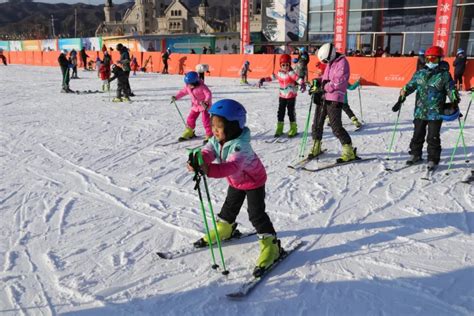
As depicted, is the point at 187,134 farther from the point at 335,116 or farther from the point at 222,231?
the point at 222,231

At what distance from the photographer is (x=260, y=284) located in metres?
3.08

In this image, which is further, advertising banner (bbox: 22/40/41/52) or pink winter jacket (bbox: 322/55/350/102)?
advertising banner (bbox: 22/40/41/52)

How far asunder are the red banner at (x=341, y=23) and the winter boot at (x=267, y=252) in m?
24.7

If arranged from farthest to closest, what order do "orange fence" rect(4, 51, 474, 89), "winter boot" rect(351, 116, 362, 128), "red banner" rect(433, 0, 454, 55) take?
"red banner" rect(433, 0, 454, 55) < "orange fence" rect(4, 51, 474, 89) < "winter boot" rect(351, 116, 362, 128)

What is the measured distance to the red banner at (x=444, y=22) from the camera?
21.2 m

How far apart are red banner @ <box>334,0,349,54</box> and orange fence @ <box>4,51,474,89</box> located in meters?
8.41

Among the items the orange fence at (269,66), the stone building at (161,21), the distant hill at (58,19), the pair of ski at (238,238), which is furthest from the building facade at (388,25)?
the distant hill at (58,19)

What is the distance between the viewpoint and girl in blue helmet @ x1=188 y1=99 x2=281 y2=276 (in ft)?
9.47

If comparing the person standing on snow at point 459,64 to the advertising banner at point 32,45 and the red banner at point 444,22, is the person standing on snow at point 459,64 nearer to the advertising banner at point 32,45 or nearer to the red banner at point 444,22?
the red banner at point 444,22

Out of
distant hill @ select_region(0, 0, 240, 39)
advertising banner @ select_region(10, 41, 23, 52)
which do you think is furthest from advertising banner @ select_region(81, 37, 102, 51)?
distant hill @ select_region(0, 0, 240, 39)

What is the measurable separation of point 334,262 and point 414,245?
2.80 ft

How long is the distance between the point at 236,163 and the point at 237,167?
3 cm

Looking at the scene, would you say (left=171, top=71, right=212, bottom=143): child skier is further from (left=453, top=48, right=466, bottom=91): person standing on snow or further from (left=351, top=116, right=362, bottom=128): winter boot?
(left=453, top=48, right=466, bottom=91): person standing on snow

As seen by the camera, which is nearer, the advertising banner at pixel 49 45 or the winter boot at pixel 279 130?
the winter boot at pixel 279 130
